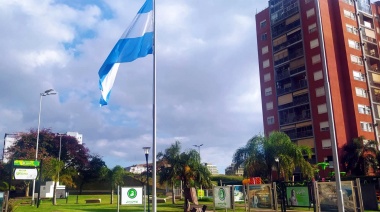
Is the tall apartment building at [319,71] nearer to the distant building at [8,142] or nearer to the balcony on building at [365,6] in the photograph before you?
the balcony on building at [365,6]

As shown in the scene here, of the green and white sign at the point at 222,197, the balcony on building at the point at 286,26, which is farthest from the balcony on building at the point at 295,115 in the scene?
Answer: the green and white sign at the point at 222,197

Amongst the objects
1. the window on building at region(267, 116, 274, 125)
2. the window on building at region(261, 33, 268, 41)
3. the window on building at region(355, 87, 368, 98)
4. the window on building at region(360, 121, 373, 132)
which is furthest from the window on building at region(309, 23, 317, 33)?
the window on building at region(360, 121, 373, 132)

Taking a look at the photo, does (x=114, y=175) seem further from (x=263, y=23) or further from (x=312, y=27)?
(x=263, y=23)

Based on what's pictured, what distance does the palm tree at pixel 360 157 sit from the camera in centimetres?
4606

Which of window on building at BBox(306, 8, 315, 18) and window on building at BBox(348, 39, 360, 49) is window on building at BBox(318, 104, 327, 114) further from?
window on building at BBox(306, 8, 315, 18)

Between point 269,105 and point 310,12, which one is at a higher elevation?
point 310,12

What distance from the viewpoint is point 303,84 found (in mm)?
56094

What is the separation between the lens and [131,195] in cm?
1845

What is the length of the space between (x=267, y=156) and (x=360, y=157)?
1619cm

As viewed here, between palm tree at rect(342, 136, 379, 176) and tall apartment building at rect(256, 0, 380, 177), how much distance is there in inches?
75.8

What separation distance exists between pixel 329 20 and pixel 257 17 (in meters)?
13.7

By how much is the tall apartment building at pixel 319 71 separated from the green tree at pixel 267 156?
1476cm

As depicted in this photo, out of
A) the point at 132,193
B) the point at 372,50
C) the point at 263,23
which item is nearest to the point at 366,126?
the point at 372,50

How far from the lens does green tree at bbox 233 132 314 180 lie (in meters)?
36.8
